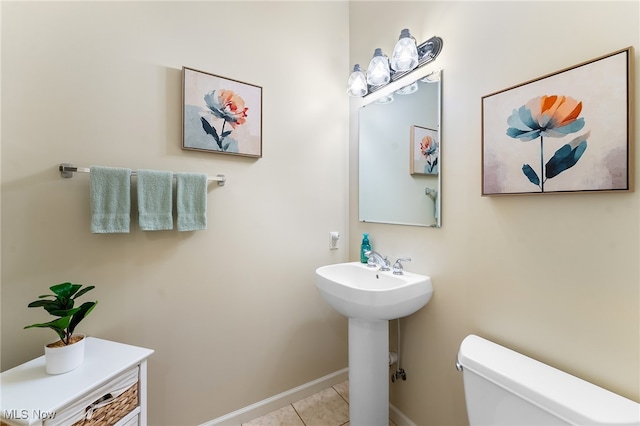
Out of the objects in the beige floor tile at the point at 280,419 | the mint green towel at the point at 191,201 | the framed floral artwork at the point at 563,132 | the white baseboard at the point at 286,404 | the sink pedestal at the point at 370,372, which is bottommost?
the beige floor tile at the point at 280,419

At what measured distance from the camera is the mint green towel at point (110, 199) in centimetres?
117

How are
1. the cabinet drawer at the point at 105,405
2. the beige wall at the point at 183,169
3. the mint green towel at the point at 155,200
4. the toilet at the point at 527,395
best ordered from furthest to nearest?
1. the mint green towel at the point at 155,200
2. the beige wall at the point at 183,169
3. the cabinet drawer at the point at 105,405
4. the toilet at the point at 527,395

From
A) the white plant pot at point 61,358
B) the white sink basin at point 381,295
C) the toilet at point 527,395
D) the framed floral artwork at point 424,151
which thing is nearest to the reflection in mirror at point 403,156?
the framed floral artwork at point 424,151

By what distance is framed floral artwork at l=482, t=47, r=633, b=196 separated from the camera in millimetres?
801

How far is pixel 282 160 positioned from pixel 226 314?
0.98m

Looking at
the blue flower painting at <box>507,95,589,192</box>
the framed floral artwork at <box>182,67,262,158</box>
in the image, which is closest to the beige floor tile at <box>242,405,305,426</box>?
the framed floral artwork at <box>182,67,262,158</box>

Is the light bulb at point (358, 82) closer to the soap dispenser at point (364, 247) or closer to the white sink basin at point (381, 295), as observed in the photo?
the soap dispenser at point (364, 247)

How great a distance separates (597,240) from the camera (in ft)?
2.84

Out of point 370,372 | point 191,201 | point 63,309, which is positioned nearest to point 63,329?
point 63,309

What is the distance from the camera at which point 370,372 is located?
1423mm

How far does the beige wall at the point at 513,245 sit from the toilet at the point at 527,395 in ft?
0.29

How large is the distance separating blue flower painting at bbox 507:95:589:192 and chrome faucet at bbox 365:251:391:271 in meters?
0.82

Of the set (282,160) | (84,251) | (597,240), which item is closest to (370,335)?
(597,240)

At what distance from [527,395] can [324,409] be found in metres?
1.29
